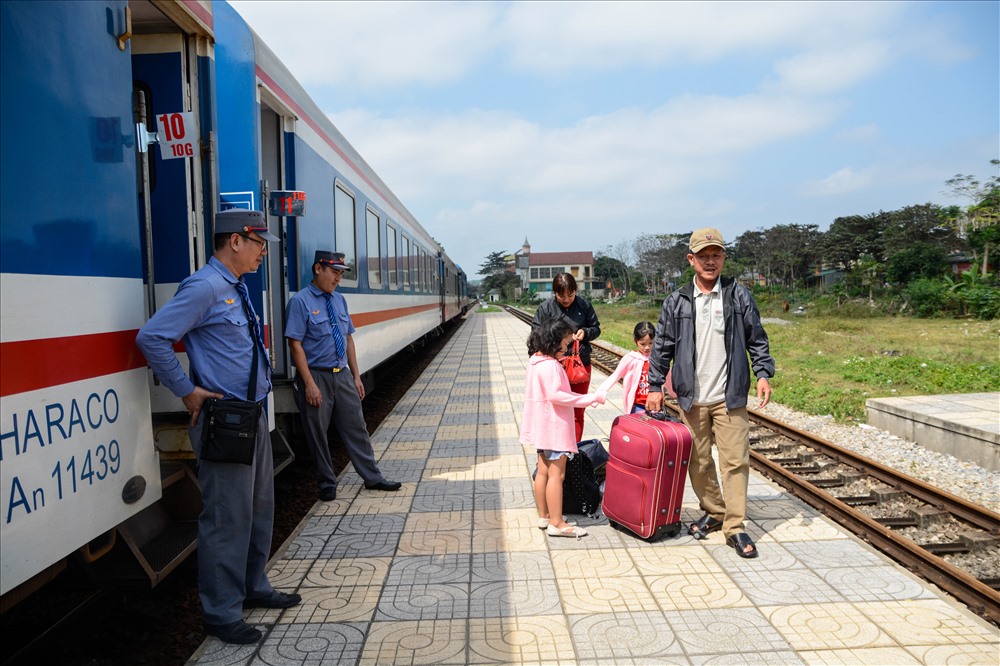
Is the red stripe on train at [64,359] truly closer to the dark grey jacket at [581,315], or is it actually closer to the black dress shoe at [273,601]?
the black dress shoe at [273,601]

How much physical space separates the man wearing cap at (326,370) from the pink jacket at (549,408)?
1.65 meters

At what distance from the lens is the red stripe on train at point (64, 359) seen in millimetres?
2037

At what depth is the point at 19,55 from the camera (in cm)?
213

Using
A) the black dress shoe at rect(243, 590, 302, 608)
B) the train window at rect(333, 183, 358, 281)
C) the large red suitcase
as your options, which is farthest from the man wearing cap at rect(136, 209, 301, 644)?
the train window at rect(333, 183, 358, 281)

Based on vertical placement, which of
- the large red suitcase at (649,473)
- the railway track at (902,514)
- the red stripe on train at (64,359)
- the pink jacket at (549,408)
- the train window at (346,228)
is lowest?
the railway track at (902,514)

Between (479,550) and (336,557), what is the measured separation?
34.4 inches

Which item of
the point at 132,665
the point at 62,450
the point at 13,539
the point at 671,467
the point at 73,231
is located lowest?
the point at 132,665

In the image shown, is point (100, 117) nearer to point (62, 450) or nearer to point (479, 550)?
A: point (62, 450)

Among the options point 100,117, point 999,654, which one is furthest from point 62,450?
point 999,654

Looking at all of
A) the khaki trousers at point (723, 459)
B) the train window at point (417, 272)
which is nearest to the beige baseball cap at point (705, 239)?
the khaki trousers at point (723, 459)

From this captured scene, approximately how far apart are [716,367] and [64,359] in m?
3.41

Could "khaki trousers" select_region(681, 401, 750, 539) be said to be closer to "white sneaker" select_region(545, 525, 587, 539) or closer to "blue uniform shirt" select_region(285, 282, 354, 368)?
"white sneaker" select_region(545, 525, 587, 539)

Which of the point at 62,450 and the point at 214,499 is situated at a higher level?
the point at 62,450

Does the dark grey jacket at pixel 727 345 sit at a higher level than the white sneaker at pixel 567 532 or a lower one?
higher
